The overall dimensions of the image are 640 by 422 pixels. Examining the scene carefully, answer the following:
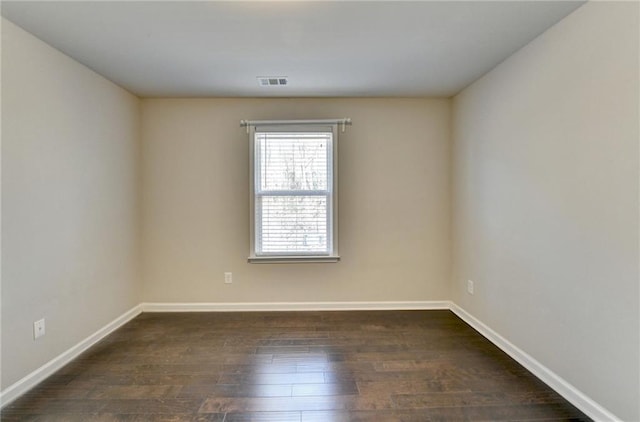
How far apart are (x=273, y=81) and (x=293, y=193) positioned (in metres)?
1.16

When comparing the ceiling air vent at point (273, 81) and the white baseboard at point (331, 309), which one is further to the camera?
the ceiling air vent at point (273, 81)

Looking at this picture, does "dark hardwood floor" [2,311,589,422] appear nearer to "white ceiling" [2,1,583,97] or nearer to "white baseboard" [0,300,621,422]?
"white baseboard" [0,300,621,422]

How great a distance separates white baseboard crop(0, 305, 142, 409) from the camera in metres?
2.01

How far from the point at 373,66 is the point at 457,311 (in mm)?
2646

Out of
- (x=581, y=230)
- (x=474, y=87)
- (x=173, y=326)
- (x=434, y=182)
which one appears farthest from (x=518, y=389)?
(x=173, y=326)

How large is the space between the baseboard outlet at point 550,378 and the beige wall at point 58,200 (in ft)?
11.3

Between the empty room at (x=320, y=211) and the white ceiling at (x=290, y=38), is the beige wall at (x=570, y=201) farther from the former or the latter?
the white ceiling at (x=290, y=38)

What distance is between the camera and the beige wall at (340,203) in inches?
141

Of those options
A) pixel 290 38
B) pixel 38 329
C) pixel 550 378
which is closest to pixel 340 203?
pixel 290 38

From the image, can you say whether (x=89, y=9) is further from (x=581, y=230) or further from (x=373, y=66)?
(x=581, y=230)

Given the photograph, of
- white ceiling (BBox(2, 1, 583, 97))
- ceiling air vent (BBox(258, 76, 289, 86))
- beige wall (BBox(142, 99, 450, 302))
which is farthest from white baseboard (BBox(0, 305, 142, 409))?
ceiling air vent (BBox(258, 76, 289, 86))

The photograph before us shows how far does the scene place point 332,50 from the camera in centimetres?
245

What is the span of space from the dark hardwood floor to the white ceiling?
2.37 metres

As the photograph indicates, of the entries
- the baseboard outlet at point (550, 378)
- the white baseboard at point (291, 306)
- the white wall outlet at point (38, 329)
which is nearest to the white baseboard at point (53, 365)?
the white wall outlet at point (38, 329)
